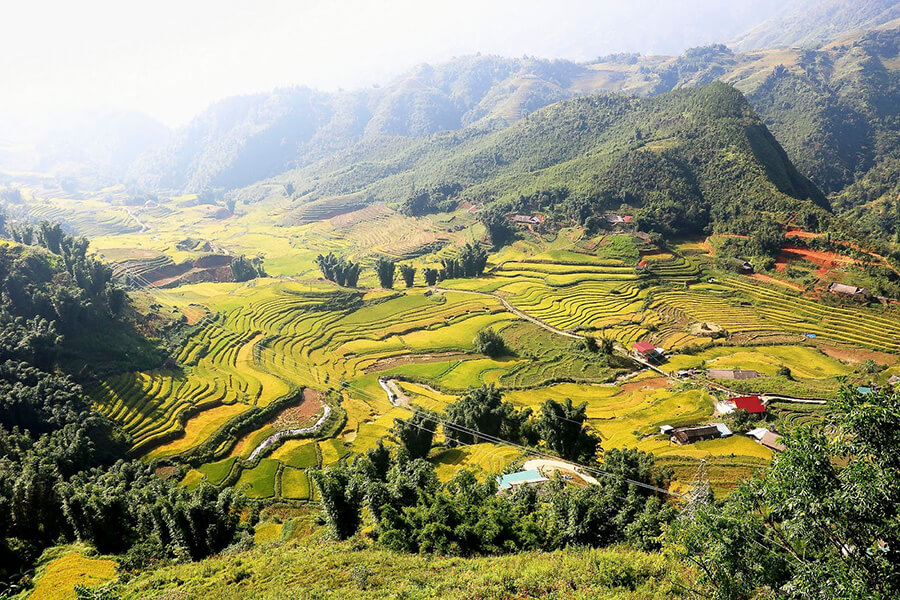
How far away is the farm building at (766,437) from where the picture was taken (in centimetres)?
3338

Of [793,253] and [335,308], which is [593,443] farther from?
[793,253]

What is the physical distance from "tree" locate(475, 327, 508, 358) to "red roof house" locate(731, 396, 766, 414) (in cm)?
2534

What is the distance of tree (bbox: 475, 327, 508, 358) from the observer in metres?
55.4

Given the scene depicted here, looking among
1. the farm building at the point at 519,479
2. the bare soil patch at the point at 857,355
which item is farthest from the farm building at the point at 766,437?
the bare soil patch at the point at 857,355

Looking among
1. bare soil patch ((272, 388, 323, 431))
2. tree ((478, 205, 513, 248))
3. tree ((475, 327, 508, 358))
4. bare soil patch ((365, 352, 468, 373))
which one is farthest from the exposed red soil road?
bare soil patch ((272, 388, 323, 431))

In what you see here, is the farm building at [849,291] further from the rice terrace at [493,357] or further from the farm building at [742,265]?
the farm building at [742,265]

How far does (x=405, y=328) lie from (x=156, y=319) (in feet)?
105

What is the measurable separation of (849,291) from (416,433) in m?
59.3

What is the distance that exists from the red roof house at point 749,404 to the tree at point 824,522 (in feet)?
94.7

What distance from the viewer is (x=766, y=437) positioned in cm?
3412

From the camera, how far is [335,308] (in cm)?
6831

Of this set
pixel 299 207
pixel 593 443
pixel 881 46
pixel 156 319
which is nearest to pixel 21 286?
pixel 156 319

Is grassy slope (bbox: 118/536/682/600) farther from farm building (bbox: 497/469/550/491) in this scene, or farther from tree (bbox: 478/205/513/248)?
tree (bbox: 478/205/513/248)

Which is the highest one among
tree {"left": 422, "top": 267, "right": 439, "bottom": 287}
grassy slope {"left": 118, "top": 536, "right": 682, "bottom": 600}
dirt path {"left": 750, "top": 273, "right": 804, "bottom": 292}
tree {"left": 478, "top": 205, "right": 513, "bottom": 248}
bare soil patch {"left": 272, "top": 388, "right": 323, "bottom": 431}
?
tree {"left": 478, "top": 205, "right": 513, "bottom": 248}
